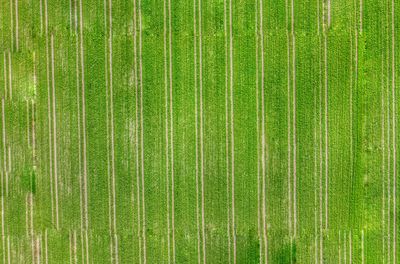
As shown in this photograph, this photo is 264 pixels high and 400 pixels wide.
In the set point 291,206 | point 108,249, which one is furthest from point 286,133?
point 108,249

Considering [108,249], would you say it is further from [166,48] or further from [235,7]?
[235,7]

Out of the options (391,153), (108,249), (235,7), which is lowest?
(108,249)

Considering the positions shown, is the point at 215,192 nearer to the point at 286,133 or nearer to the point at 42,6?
the point at 286,133

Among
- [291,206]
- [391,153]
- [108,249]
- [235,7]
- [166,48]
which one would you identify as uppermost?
[235,7]

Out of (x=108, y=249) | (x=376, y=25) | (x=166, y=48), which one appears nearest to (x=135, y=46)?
(x=166, y=48)

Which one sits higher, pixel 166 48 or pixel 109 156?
pixel 166 48

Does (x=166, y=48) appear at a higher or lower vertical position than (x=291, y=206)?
higher
